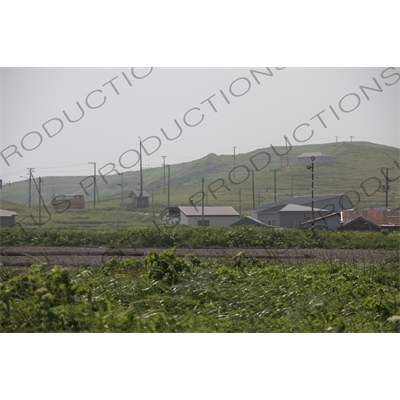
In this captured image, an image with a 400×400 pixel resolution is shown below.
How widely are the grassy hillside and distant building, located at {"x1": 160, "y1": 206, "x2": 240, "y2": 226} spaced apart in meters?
1.00

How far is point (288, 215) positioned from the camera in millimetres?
23359

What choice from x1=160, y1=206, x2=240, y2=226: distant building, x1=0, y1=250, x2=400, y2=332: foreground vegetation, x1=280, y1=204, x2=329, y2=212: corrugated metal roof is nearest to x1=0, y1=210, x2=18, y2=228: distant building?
x1=160, y1=206, x2=240, y2=226: distant building

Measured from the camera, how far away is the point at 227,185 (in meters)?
55.2

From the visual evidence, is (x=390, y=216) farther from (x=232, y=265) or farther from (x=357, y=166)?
(x=357, y=166)

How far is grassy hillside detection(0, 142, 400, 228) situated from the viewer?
28.4m

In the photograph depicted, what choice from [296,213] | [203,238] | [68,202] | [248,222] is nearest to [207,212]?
[203,238]

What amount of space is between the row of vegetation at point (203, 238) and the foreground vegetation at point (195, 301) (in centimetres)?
1073

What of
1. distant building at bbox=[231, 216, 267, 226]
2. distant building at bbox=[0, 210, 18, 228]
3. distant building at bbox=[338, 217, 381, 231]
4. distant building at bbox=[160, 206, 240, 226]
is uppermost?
distant building at bbox=[0, 210, 18, 228]

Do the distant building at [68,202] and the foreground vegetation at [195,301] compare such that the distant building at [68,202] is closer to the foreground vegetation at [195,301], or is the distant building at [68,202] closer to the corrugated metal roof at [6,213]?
the corrugated metal roof at [6,213]

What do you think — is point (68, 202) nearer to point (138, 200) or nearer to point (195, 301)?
point (138, 200)

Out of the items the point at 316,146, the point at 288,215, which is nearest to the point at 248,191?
the point at 288,215

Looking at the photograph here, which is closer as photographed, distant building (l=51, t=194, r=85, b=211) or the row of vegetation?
the row of vegetation

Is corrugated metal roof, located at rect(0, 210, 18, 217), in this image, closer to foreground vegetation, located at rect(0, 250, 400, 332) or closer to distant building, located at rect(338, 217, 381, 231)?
foreground vegetation, located at rect(0, 250, 400, 332)

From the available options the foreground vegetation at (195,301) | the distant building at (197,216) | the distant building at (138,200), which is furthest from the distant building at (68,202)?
the foreground vegetation at (195,301)
